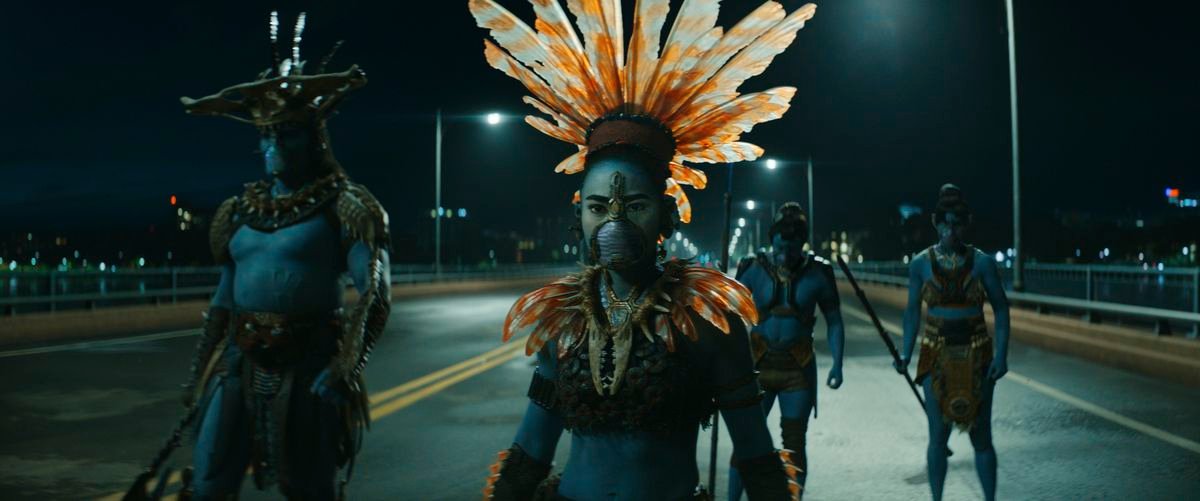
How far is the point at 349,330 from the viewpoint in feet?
13.7

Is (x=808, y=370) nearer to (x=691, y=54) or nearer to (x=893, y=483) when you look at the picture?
(x=893, y=483)

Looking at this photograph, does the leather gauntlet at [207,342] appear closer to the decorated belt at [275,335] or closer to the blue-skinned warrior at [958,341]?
the decorated belt at [275,335]

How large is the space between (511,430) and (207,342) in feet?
16.6

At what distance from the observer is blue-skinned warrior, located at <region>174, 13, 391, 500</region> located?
13.6 feet

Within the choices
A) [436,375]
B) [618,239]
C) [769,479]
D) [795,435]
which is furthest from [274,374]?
[436,375]

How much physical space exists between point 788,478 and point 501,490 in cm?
75

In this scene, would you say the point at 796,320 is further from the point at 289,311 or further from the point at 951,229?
the point at 289,311

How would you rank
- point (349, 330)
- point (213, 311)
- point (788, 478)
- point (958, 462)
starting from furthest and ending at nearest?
1. point (958, 462)
2. point (213, 311)
3. point (349, 330)
4. point (788, 478)

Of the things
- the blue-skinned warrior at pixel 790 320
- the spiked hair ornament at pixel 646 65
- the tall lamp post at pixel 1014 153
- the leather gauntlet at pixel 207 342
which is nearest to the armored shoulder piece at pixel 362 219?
the leather gauntlet at pixel 207 342

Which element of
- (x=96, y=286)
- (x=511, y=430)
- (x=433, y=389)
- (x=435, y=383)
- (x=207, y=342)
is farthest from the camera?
(x=96, y=286)

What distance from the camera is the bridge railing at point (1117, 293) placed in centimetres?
1483

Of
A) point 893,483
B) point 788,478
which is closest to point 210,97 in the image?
point 788,478

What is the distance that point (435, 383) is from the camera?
12.4 meters

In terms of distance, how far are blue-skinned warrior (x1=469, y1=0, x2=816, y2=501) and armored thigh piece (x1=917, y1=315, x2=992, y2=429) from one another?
3690 mm
